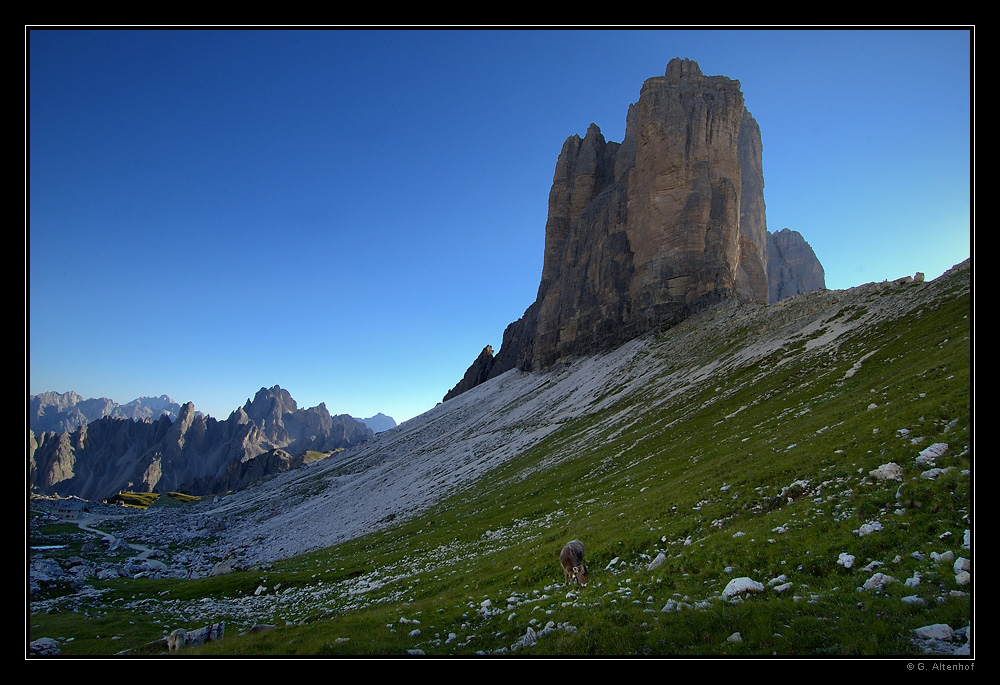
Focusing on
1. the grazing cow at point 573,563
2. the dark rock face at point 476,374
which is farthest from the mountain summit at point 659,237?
the grazing cow at point 573,563

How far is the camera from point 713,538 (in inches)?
524

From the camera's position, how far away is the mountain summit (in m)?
91.1

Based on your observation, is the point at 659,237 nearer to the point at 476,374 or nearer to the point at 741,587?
the point at 476,374

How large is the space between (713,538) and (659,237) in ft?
301

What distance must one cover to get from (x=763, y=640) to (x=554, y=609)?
207 inches

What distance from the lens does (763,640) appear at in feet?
24.6

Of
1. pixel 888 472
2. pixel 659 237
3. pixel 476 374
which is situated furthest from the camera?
pixel 476 374

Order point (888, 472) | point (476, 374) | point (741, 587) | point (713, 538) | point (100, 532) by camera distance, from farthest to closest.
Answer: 1. point (476, 374)
2. point (100, 532)
3. point (713, 538)
4. point (888, 472)
5. point (741, 587)

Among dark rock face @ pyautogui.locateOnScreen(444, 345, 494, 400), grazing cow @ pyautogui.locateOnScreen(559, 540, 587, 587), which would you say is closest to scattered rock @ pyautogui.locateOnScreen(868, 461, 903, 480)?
grazing cow @ pyautogui.locateOnScreen(559, 540, 587, 587)

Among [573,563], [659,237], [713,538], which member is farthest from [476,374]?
[713,538]

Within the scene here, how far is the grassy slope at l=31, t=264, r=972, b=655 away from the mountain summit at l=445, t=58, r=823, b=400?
167 ft
